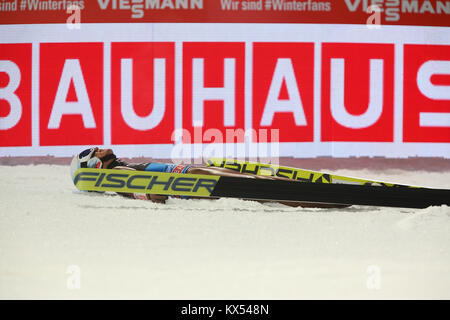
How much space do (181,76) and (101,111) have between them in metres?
0.69

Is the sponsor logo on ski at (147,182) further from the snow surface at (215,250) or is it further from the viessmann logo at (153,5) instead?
the viessmann logo at (153,5)

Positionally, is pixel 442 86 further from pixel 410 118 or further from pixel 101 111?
pixel 101 111

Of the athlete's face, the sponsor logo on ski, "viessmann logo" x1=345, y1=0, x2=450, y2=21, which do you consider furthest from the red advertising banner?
the sponsor logo on ski

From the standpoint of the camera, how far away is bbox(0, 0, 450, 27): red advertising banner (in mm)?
3357

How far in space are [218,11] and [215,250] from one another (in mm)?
2187

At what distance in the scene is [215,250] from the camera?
1.83m

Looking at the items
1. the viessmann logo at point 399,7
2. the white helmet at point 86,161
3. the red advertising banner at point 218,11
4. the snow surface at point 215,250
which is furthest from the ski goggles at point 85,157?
the viessmann logo at point 399,7

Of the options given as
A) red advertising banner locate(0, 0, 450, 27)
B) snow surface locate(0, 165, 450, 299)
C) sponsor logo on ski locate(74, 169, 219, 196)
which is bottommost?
snow surface locate(0, 165, 450, 299)

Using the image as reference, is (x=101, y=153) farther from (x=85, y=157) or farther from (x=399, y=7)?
(x=399, y=7)

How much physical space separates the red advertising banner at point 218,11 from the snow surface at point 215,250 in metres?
1.48

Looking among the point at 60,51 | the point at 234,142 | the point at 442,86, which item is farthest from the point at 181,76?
the point at 442,86

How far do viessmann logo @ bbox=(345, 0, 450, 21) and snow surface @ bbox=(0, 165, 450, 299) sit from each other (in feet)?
5.80

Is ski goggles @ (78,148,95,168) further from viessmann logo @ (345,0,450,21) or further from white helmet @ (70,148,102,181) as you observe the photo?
viessmann logo @ (345,0,450,21)

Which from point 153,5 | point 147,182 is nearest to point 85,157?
point 147,182
